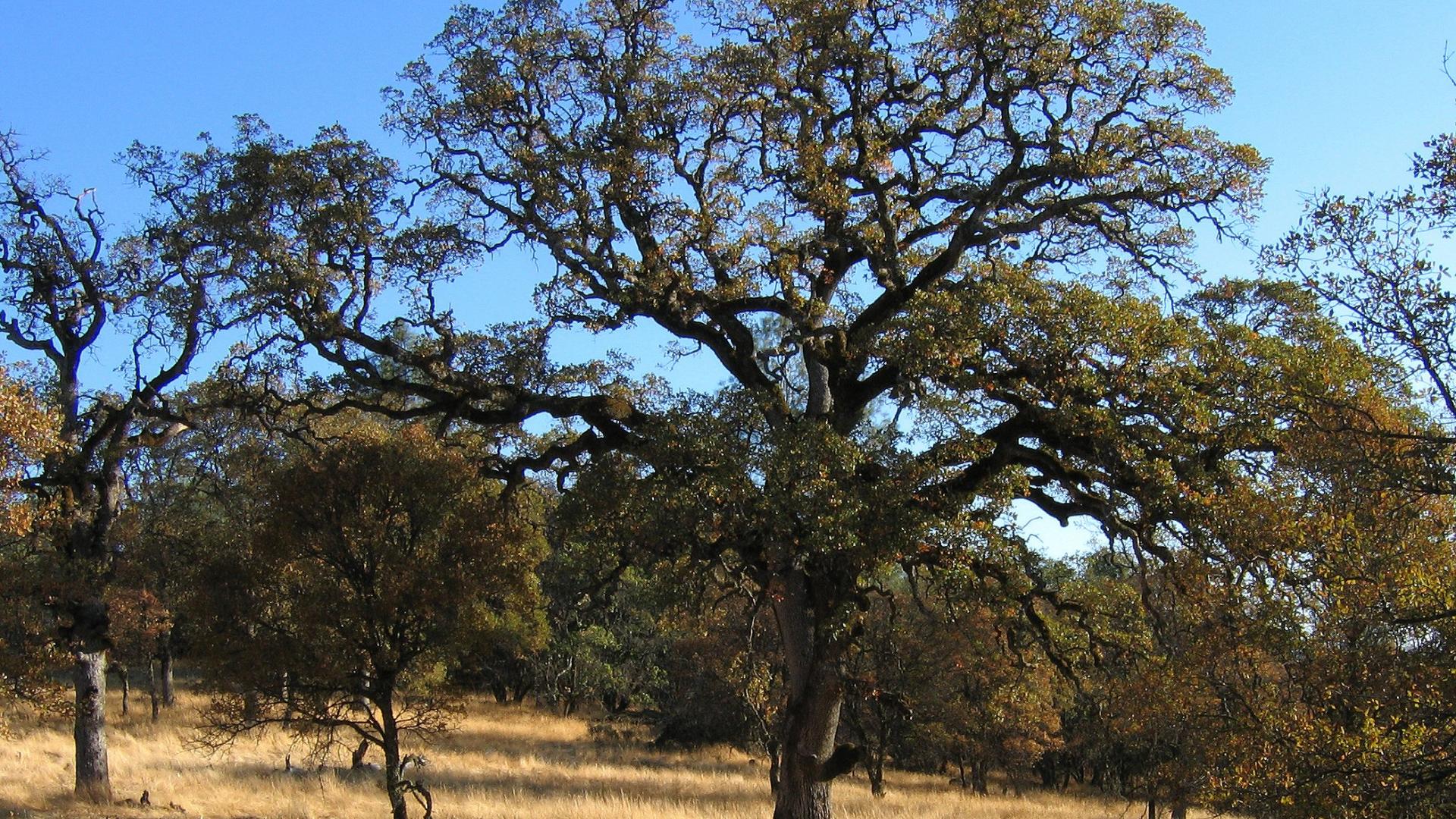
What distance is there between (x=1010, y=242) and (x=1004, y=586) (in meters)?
5.86

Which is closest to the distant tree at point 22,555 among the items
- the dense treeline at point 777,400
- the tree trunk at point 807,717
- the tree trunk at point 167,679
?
the dense treeline at point 777,400

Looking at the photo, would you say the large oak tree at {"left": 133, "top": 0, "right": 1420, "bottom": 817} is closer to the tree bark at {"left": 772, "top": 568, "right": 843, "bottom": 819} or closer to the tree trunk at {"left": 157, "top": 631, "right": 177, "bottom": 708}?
the tree bark at {"left": 772, "top": 568, "right": 843, "bottom": 819}

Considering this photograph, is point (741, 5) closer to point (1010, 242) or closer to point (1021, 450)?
point (1010, 242)

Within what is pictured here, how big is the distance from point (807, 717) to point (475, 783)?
46.4 ft

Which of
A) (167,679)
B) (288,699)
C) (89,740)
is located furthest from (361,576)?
(167,679)

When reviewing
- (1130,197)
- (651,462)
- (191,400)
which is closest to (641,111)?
(651,462)

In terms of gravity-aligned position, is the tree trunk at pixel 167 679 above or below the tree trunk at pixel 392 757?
below

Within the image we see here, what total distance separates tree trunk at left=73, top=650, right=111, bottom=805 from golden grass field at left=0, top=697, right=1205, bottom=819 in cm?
44

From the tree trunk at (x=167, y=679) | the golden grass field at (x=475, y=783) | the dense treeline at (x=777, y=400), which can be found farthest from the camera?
the tree trunk at (x=167, y=679)

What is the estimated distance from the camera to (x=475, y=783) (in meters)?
26.9

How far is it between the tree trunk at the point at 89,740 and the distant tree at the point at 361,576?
19.6 feet

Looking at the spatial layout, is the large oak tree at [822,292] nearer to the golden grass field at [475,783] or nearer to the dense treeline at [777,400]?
the dense treeline at [777,400]

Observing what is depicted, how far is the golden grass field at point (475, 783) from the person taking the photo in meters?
20.5

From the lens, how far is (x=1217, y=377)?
1281cm
